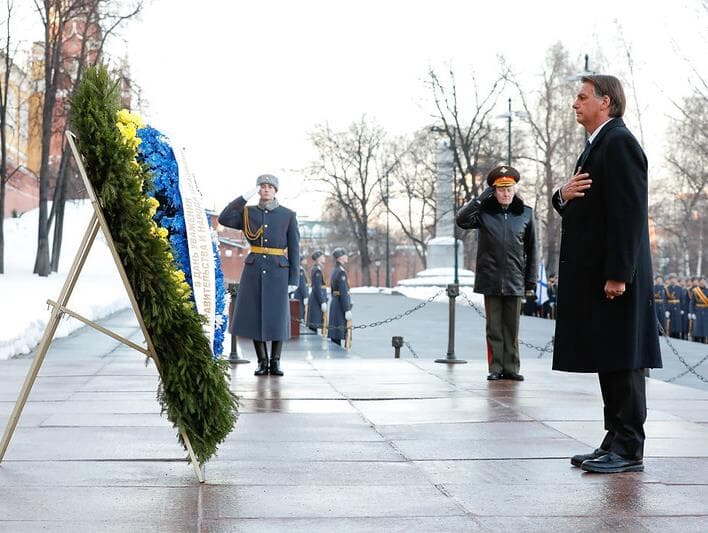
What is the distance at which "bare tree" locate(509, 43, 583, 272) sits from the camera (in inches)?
2063

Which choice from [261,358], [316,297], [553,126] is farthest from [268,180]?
[553,126]

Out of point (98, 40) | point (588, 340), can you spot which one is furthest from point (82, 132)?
point (98, 40)

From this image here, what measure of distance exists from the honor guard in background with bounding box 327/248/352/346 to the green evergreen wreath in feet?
50.8

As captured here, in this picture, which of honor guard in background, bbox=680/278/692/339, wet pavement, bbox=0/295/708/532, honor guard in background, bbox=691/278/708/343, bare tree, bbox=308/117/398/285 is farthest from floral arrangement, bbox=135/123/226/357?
bare tree, bbox=308/117/398/285

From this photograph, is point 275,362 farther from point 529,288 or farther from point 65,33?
point 65,33

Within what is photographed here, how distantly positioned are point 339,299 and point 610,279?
1562cm

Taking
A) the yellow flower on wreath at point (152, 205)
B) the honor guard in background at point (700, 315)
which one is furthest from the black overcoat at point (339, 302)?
the yellow flower on wreath at point (152, 205)

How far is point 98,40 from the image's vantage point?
1454 inches

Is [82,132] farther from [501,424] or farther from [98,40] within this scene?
[98,40]

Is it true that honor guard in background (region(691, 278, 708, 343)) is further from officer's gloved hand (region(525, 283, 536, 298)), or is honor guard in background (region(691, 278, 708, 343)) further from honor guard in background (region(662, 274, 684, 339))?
officer's gloved hand (region(525, 283, 536, 298))

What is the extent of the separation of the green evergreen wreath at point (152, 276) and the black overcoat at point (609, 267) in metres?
1.83

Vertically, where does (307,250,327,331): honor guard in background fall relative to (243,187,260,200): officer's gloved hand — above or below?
below

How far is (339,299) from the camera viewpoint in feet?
69.5

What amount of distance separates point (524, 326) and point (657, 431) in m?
21.7
